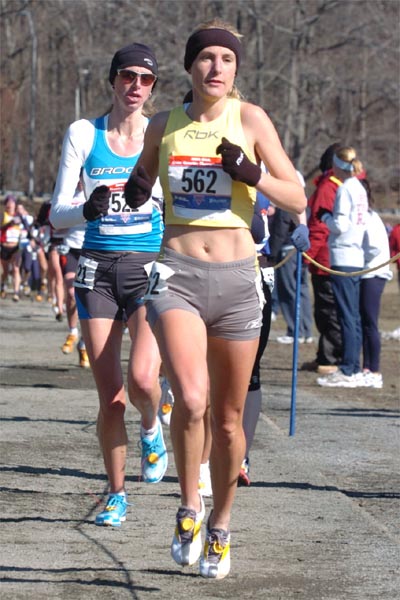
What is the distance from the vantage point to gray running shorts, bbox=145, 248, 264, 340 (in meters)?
5.57

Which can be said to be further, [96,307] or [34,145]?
[34,145]

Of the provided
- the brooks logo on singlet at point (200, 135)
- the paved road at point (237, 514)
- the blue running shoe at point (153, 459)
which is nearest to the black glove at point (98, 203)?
the brooks logo on singlet at point (200, 135)

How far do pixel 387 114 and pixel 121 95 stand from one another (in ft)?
173

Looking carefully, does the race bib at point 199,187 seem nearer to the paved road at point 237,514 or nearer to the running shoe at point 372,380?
the paved road at point 237,514

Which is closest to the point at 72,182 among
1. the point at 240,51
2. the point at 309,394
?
the point at 240,51

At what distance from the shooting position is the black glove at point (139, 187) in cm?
571

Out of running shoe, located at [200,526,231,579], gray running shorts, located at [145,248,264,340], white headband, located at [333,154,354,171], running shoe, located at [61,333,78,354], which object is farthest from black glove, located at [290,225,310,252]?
running shoe, located at [61,333,78,354]

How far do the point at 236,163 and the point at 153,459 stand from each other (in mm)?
2218

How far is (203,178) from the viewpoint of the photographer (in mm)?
5531

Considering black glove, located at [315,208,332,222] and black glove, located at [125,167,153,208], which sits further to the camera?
black glove, located at [315,208,332,222]

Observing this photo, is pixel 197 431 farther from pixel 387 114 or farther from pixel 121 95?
pixel 387 114

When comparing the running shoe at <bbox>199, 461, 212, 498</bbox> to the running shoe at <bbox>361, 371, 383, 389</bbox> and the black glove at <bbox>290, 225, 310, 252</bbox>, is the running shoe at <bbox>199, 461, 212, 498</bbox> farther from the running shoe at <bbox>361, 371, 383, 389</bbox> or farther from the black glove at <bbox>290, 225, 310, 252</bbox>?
the running shoe at <bbox>361, 371, 383, 389</bbox>

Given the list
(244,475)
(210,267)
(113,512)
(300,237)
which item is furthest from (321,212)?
(210,267)

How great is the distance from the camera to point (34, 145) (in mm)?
64938
